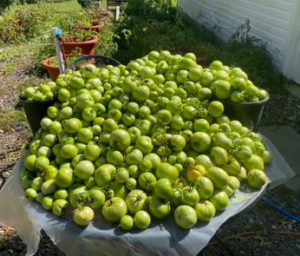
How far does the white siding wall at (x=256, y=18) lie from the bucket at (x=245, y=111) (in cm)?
417

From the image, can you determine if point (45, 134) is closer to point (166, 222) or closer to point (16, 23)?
point (166, 222)

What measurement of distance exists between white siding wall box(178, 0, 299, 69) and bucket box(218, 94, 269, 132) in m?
→ 4.17

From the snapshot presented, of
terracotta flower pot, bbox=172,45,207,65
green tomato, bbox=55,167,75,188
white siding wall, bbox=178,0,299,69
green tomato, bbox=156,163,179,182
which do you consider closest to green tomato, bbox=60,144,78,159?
green tomato, bbox=55,167,75,188

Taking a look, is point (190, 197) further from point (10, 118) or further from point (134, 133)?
point (10, 118)

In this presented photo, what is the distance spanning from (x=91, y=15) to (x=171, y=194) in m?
9.71

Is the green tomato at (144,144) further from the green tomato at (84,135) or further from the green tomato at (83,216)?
the green tomato at (83,216)

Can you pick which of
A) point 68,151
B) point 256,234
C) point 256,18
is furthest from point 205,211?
point 256,18

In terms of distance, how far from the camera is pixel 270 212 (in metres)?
3.52

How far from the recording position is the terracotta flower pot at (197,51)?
5791 millimetres

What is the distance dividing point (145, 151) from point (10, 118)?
4.22 m

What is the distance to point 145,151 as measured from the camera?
198 centimetres

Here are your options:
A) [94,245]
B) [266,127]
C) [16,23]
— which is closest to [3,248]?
[94,245]

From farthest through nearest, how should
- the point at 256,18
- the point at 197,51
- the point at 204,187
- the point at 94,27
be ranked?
the point at 94,27 → the point at 256,18 → the point at 197,51 → the point at 204,187

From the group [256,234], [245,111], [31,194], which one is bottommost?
[256,234]
